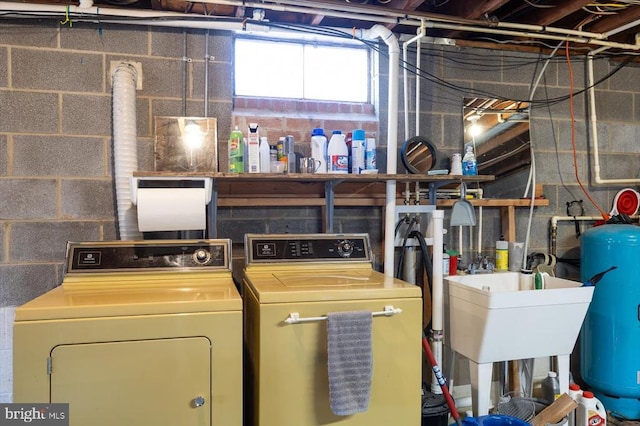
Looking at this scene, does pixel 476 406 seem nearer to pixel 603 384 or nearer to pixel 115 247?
pixel 603 384

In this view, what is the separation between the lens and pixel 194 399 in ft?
4.69

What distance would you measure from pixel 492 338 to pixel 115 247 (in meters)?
1.73

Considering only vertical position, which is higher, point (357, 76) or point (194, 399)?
point (357, 76)

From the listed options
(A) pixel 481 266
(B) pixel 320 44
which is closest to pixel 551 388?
(A) pixel 481 266

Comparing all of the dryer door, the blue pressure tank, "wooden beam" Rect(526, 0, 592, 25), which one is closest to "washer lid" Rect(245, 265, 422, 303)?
the dryer door

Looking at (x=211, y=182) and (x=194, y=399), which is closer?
(x=194, y=399)

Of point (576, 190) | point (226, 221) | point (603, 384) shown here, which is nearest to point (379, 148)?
point (226, 221)

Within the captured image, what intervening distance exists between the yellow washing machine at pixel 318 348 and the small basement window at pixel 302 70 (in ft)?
4.05

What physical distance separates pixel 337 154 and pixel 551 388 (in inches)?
66.1

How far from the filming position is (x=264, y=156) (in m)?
2.17

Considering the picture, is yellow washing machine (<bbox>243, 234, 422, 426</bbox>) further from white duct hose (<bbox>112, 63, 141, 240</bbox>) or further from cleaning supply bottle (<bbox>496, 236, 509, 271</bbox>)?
cleaning supply bottle (<bbox>496, 236, 509, 271</bbox>)

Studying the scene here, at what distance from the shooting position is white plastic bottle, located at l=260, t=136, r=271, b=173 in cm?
216

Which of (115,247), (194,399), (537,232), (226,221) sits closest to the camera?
(194,399)

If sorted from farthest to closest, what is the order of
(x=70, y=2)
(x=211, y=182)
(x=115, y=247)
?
(x=70, y=2) → (x=211, y=182) → (x=115, y=247)
